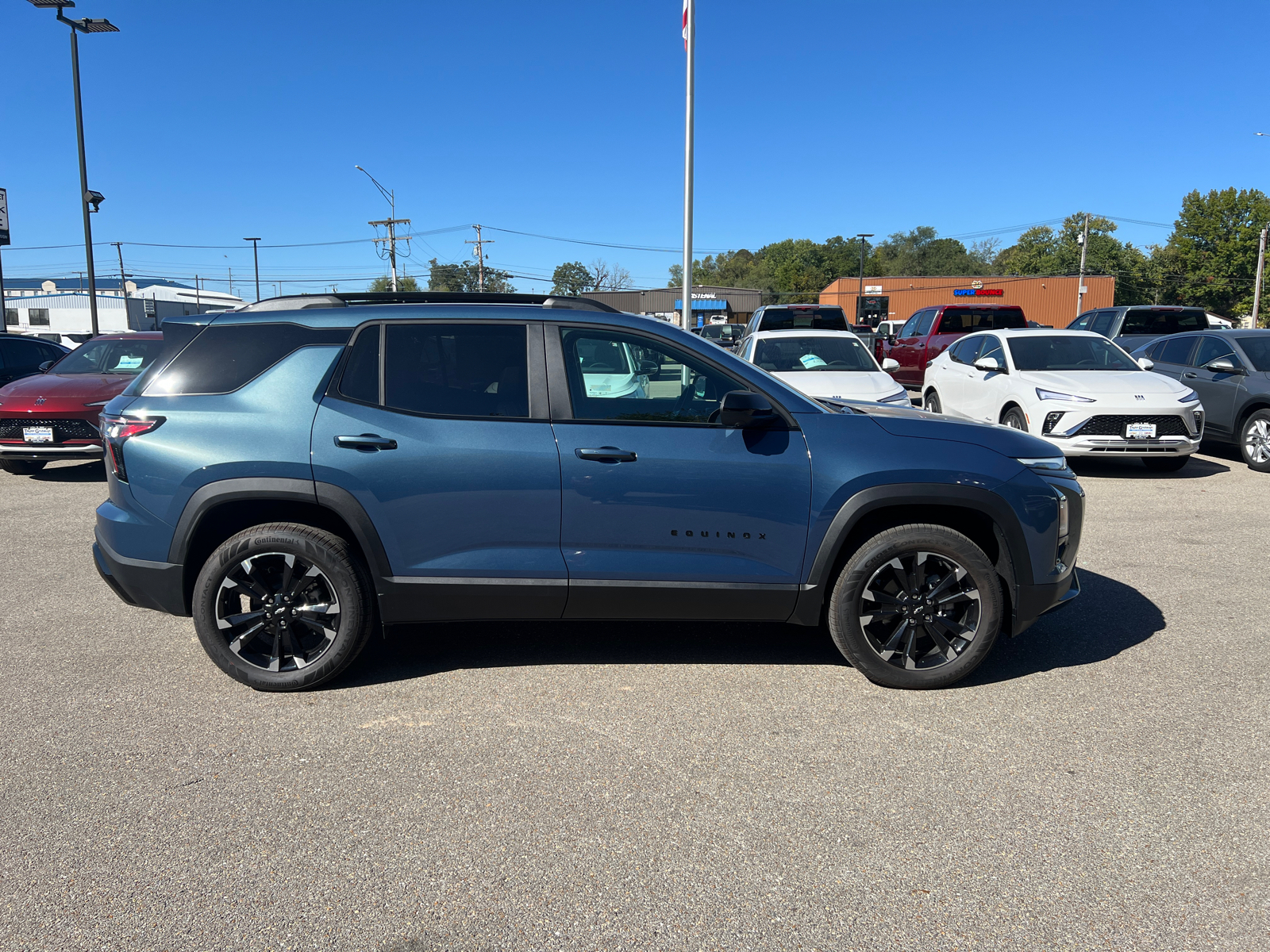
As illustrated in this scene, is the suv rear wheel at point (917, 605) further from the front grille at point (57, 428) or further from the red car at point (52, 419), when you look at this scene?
the front grille at point (57, 428)

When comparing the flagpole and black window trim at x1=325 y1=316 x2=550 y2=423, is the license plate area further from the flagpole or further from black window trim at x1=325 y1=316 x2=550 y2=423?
the flagpole

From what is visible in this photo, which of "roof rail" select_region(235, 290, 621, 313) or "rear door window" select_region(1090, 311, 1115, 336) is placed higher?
"rear door window" select_region(1090, 311, 1115, 336)

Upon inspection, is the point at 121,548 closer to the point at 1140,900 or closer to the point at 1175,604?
the point at 1140,900

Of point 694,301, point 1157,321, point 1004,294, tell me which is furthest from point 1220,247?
point 1157,321

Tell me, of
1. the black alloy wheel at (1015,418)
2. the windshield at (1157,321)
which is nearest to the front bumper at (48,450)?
the black alloy wheel at (1015,418)

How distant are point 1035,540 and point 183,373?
407cm

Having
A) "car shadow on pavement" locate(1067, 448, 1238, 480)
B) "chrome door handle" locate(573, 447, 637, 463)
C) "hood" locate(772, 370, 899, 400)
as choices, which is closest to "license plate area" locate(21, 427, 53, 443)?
"hood" locate(772, 370, 899, 400)

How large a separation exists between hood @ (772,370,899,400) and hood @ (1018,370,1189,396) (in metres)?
1.64

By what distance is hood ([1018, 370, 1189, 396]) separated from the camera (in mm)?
9734

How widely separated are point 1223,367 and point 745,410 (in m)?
9.85

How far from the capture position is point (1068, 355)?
10.9m

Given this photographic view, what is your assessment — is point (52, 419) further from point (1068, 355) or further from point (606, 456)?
point (1068, 355)

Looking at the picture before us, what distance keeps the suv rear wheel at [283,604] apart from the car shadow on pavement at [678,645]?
0.80ft

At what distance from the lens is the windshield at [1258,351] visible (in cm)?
1070
